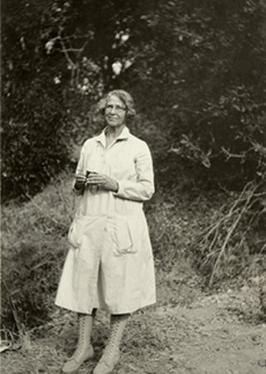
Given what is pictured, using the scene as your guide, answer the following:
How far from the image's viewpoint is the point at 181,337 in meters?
3.84

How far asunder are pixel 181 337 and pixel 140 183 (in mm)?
1073

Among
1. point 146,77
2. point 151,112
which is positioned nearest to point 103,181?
point 151,112

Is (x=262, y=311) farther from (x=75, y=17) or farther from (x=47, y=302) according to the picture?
(x=75, y=17)

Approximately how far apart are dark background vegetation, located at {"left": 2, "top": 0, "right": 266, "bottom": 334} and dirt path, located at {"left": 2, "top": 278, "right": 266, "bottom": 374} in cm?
35

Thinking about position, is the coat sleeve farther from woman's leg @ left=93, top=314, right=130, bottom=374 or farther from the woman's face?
woman's leg @ left=93, top=314, right=130, bottom=374

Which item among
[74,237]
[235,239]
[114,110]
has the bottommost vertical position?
[235,239]

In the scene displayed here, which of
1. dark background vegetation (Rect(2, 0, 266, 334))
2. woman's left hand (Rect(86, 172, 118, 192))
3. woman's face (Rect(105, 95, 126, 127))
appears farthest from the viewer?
dark background vegetation (Rect(2, 0, 266, 334))

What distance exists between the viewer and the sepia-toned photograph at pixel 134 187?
341cm

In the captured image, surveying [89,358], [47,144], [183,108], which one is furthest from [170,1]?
[89,358]

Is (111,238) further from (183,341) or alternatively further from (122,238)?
(183,341)

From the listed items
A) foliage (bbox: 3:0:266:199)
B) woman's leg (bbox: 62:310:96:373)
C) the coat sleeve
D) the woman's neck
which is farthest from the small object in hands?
foliage (bbox: 3:0:266:199)

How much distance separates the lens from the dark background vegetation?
14.7ft

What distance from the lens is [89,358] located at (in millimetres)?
3592

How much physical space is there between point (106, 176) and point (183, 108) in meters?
1.86
